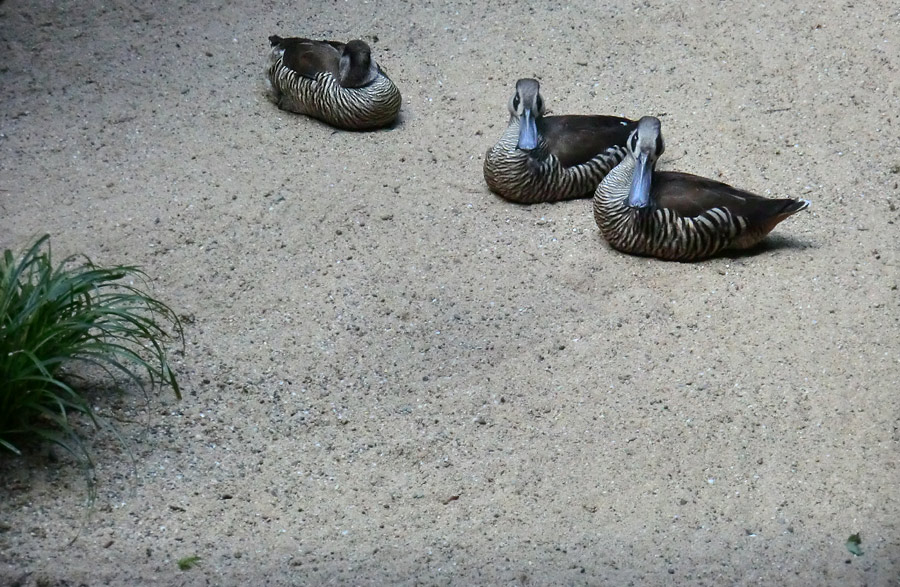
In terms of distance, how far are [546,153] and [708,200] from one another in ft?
3.78

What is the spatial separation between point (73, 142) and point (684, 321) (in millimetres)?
4314

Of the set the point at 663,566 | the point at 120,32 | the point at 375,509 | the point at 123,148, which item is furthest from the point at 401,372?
the point at 120,32

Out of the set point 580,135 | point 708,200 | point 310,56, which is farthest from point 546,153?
point 310,56

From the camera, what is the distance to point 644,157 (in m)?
5.86

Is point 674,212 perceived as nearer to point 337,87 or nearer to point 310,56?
point 337,87

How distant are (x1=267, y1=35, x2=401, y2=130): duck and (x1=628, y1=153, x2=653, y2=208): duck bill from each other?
202 cm

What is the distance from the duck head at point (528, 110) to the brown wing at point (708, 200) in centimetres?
87

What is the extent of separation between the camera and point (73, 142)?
21.7ft

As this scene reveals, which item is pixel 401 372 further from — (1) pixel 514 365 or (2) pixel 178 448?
(2) pixel 178 448

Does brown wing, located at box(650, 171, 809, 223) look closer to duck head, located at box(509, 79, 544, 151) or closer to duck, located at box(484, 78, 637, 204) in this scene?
duck, located at box(484, 78, 637, 204)

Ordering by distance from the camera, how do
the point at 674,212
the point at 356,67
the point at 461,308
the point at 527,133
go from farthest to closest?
the point at 356,67 → the point at 527,133 → the point at 674,212 → the point at 461,308

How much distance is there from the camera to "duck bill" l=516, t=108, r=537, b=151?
6.29 meters

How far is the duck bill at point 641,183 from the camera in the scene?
577 cm

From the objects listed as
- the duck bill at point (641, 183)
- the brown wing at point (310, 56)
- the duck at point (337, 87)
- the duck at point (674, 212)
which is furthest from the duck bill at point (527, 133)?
the brown wing at point (310, 56)
